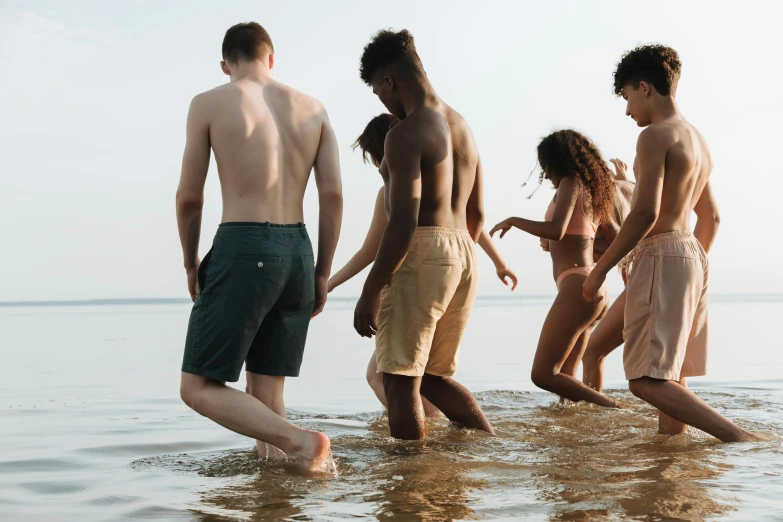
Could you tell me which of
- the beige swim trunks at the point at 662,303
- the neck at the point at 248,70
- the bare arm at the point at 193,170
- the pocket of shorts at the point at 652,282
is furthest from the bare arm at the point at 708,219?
the bare arm at the point at 193,170

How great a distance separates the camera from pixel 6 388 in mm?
8992

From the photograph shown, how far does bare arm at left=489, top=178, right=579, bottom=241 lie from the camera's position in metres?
6.17

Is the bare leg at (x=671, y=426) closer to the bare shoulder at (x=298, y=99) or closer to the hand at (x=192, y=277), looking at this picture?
the bare shoulder at (x=298, y=99)

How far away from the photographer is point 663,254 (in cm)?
487

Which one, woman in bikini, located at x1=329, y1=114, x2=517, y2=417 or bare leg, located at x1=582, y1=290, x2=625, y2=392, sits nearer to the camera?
woman in bikini, located at x1=329, y1=114, x2=517, y2=417

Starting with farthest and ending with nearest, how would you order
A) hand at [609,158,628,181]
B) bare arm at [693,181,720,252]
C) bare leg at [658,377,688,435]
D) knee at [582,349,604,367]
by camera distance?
1. hand at [609,158,628,181]
2. knee at [582,349,604,367]
3. bare arm at [693,181,720,252]
4. bare leg at [658,377,688,435]

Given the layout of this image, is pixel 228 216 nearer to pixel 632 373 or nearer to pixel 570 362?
pixel 632 373

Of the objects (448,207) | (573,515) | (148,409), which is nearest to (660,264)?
(448,207)

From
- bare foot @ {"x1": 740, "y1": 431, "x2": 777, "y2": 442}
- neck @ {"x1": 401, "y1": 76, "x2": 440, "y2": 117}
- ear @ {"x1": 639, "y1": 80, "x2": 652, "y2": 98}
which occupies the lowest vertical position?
bare foot @ {"x1": 740, "y1": 431, "x2": 777, "y2": 442}

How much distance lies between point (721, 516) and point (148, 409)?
5283 millimetres

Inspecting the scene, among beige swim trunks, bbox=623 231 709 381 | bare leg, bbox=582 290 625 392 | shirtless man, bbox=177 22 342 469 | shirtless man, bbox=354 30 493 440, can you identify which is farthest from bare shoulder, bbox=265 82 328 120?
bare leg, bbox=582 290 625 392

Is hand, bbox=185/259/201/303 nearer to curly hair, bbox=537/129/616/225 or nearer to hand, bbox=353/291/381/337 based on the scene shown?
hand, bbox=353/291/381/337

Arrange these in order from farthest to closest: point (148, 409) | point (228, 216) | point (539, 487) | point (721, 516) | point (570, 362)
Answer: point (148, 409) → point (570, 362) → point (228, 216) → point (539, 487) → point (721, 516)

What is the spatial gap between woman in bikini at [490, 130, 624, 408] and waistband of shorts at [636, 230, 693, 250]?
1303 millimetres
